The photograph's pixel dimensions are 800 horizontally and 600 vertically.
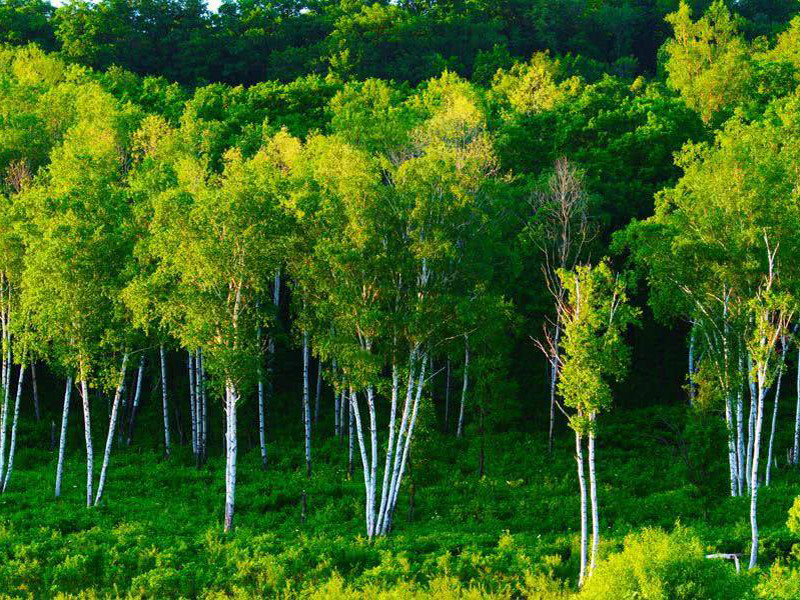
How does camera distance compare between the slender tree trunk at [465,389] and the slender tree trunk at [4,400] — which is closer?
the slender tree trunk at [4,400]

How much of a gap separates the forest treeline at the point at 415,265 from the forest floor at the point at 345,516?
0.94 m

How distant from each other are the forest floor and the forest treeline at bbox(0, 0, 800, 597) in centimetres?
94

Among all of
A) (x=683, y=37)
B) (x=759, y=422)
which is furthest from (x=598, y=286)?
(x=683, y=37)

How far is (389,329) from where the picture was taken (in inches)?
1210

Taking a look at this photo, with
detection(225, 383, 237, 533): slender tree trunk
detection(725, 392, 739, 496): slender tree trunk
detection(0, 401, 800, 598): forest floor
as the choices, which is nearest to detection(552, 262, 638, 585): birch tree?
detection(0, 401, 800, 598): forest floor

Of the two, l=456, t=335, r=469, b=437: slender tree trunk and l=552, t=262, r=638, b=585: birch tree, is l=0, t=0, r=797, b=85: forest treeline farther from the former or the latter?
l=552, t=262, r=638, b=585: birch tree

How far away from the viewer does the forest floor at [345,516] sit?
Result: 2555 cm

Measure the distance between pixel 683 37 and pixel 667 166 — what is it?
16044 millimetres

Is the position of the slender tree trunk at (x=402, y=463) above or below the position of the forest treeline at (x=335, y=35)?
below

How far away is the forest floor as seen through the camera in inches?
1006

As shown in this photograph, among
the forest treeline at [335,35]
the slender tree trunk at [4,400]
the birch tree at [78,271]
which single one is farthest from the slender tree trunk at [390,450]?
the forest treeline at [335,35]

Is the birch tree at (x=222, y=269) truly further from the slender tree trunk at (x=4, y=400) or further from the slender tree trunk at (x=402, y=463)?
the slender tree trunk at (x=4, y=400)

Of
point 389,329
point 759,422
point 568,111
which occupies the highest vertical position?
point 568,111

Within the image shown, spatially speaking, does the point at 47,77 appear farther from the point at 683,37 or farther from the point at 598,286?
the point at 598,286
